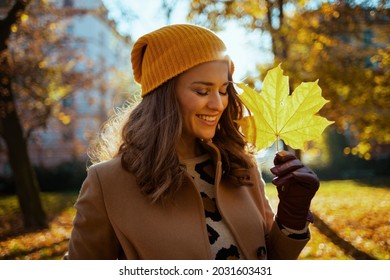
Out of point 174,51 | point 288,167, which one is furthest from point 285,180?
point 174,51

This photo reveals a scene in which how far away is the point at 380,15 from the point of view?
231 inches

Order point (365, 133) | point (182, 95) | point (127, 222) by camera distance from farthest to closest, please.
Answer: point (365, 133) → point (182, 95) → point (127, 222)

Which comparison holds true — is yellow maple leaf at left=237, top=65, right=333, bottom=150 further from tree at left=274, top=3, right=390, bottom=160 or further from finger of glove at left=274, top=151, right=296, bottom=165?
tree at left=274, top=3, right=390, bottom=160

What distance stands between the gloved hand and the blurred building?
9.48 metres

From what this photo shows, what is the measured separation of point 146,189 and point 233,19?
538 cm

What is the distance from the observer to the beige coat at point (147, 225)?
5.63 ft

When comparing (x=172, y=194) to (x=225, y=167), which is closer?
(x=172, y=194)

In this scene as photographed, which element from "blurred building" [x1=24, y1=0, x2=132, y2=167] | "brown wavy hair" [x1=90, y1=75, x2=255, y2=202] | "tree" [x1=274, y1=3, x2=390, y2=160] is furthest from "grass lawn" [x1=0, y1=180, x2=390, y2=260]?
"blurred building" [x1=24, y1=0, x2=132, y2=167]

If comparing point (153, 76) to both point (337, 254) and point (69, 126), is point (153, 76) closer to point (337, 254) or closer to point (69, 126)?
point (337, 254)

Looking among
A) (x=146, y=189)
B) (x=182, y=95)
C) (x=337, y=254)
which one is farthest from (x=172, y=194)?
(x=337, y=254)

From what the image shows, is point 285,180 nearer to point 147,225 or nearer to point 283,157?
point 283,157

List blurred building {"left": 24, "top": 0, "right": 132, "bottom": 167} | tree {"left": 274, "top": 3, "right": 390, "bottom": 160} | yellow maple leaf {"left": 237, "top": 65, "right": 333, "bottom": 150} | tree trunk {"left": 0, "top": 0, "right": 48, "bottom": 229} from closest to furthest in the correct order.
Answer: yellow maple leaf {"left": 237, "top": 65, "right": 333, "bottom": 150} < tree {"left": 274, "top": 3, "right": 390, "bottom": 160} < tree trunk {"left": 0, "top": 0, "right": 48, "bottom": 229} < blurred building {"left": 24, "top": 0, "right": 132, "bottom": 167}

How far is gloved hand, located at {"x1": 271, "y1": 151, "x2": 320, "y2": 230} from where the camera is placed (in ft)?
5.33

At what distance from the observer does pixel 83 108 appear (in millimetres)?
21281
